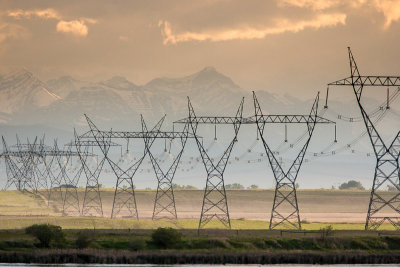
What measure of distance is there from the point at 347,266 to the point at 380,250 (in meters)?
12.5

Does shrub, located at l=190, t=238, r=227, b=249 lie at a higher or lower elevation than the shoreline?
higher

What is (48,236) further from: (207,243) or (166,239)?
(207,243)

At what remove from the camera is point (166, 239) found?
9394cm

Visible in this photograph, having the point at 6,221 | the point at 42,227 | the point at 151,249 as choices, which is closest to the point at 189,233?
the point at 151,249

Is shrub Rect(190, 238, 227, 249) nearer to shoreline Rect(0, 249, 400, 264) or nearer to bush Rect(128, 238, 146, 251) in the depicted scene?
shoreline Rect(0, 249, 400, 264)

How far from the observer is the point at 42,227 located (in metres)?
94.5

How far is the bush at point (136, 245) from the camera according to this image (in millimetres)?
92250

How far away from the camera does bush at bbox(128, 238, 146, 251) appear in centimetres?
9225

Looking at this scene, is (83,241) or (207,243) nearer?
(83,241)

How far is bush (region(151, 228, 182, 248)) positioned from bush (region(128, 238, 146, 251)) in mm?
1617

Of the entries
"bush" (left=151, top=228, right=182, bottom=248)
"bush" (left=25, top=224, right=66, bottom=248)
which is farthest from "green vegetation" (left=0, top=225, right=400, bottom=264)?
"bush" (left=25, top=224, right=66, bottom=248)

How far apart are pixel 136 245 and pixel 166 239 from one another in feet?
12.4

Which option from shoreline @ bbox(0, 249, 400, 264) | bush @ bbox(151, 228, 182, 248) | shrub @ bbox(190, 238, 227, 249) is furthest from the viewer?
shrub @ bbox(190, 238, 227, 249)

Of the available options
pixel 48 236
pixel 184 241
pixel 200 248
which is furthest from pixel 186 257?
pixel 48 236
